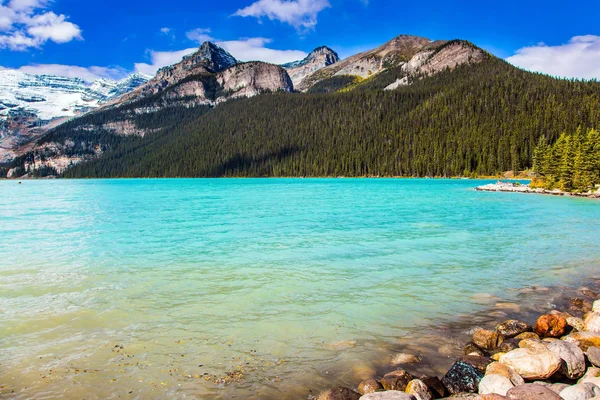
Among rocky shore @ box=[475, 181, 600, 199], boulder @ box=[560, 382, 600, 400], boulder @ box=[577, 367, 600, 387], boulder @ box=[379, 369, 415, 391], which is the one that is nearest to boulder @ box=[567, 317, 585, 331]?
boulder @ box=[577, 367, 600, 387]

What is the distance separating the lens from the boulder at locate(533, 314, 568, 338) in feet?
30.2

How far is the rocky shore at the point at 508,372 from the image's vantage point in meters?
6.20

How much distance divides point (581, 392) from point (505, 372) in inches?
48.0

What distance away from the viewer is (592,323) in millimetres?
9180

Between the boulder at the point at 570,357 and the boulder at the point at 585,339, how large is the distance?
68 centimetres

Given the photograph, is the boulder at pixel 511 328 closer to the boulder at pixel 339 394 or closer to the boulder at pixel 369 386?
the boulder at pixel 369 386

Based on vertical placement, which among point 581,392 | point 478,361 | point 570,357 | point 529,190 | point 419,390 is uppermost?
point 529,190

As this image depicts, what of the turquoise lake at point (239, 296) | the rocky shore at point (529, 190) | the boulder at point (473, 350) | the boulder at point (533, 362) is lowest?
the turquoise lake at point (239, 296)

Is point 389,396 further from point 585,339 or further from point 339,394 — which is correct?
point 585,339

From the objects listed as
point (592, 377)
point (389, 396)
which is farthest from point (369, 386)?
point (592, 377)

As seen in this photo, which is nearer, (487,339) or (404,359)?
(404,359)

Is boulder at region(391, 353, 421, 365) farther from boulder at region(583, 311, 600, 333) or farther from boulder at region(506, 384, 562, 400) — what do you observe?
boulder at region(583, 311, 600, 333)

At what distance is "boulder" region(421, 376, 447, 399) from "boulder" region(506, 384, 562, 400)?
109cm

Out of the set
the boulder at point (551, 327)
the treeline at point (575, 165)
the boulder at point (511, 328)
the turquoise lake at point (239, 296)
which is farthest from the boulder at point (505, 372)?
the treeline at point (575, 165)
